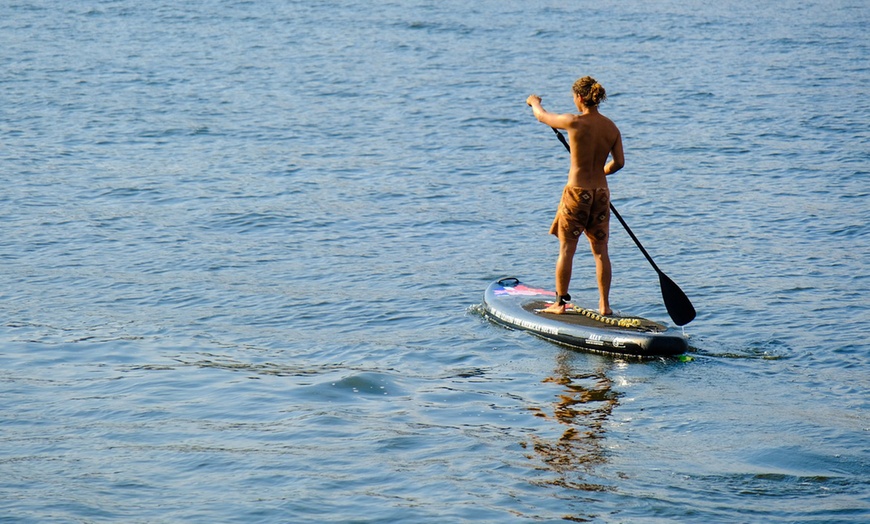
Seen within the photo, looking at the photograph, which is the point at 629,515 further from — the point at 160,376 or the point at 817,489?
the point at 160,376

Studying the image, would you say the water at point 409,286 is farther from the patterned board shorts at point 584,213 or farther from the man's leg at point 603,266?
the patterned board shorts at point 584,213

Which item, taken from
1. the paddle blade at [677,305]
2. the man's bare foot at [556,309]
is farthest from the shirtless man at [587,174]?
the paddle blade at [677,305]

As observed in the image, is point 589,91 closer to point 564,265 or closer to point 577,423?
point 564,265

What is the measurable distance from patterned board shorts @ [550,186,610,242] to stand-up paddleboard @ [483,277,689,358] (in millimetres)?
699

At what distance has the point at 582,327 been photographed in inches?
349

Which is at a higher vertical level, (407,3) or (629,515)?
(407,3)

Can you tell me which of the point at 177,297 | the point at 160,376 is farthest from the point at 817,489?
the point at 177,297

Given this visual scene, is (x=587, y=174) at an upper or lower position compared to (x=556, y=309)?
upper

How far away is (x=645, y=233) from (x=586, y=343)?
14.0 ft

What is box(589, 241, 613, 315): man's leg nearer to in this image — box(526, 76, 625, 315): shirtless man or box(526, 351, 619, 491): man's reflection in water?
box(526, 76, 625, 315): shirtless man

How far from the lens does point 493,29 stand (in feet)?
90.0

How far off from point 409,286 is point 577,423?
3.81 metres

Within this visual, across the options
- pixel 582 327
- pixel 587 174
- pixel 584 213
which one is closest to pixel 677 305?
pixel 582 327

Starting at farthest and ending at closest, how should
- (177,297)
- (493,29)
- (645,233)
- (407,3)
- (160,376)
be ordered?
(407,3) → (493,29) → (645,233) → (177,297) → (160,376)
